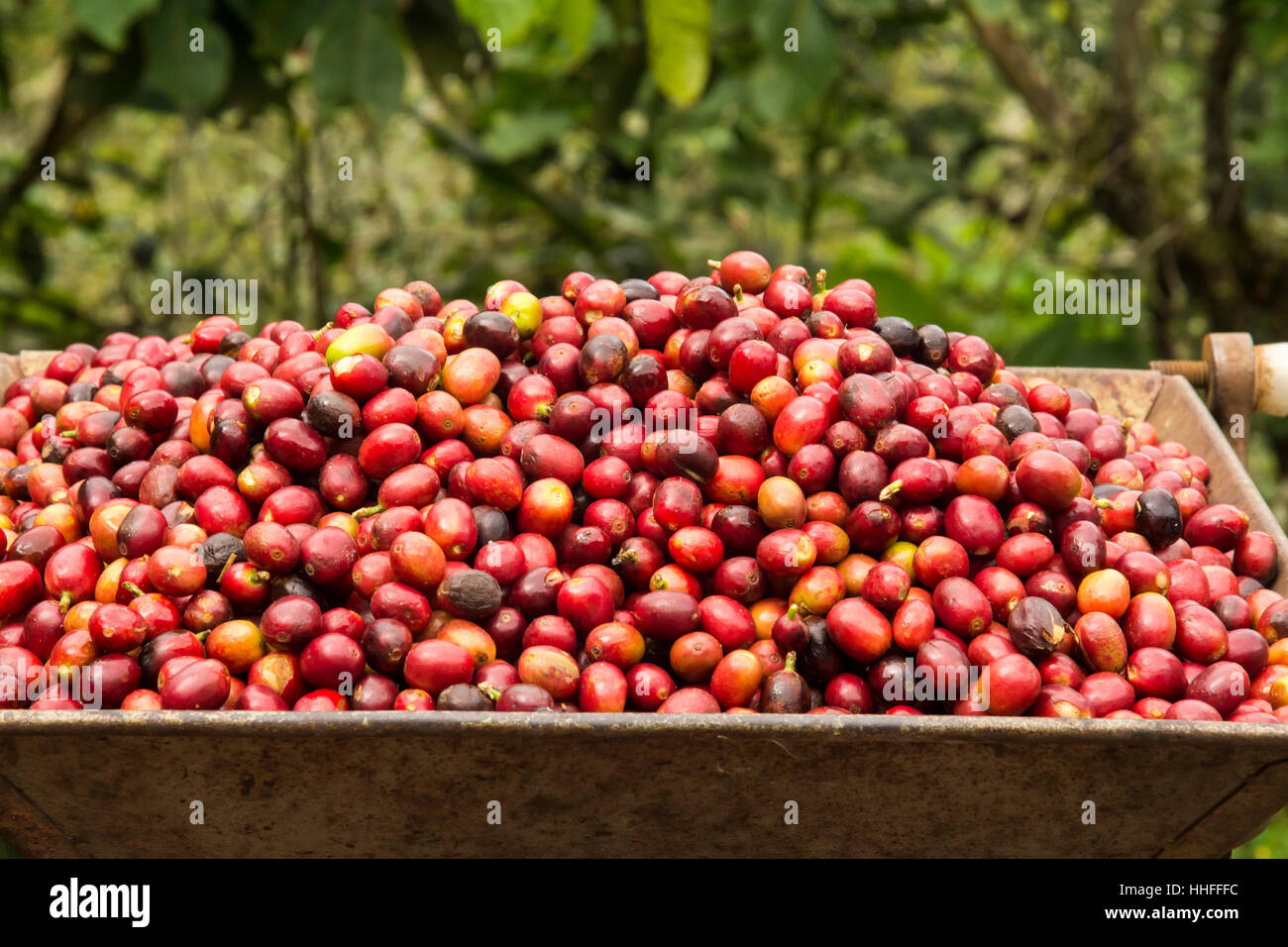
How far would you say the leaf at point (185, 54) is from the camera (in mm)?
2918

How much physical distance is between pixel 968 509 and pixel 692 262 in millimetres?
3447

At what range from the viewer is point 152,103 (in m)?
3.58

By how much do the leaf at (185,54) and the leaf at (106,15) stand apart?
340 mm

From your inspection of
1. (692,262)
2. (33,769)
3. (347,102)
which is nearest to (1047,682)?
(33,769)

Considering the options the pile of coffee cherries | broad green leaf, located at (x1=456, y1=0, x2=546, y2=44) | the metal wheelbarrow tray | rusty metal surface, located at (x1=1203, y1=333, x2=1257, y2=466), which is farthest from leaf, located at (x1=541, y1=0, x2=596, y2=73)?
the metal wheelbarrow tray

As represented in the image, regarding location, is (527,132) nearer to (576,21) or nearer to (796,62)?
(796,62)

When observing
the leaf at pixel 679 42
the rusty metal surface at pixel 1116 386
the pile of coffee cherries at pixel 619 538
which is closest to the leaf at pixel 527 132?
the leaf at pixel 679 42

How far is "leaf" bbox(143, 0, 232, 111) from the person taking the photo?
2.92 meters

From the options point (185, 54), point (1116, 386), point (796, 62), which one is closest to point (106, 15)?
point (185, 54)

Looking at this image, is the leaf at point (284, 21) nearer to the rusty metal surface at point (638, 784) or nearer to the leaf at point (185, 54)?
the leaf at point (185, 54)

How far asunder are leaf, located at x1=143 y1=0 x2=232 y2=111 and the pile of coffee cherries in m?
1.37

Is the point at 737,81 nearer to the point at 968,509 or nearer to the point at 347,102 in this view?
the point at 347,102

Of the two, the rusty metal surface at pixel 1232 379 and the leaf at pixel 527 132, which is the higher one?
the leaf at pixel 527 132

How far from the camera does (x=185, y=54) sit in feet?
9.65
